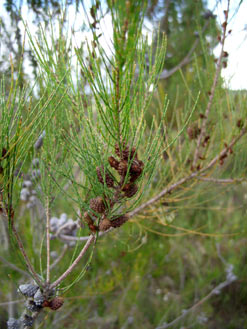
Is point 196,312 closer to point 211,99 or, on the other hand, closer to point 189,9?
point 211,99

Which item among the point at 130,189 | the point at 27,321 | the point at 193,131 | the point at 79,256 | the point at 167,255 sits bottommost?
the point at 167,255

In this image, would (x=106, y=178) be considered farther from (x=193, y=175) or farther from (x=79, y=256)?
(x=193, y=175)

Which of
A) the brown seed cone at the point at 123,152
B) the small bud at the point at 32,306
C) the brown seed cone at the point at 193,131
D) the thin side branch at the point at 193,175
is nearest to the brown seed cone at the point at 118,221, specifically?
the brown seed cone at the point at 123,152

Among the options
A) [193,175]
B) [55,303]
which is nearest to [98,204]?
[55,303]

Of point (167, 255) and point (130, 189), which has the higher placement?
point (130, 189)

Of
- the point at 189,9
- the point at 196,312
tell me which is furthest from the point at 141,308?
the point at 189,9

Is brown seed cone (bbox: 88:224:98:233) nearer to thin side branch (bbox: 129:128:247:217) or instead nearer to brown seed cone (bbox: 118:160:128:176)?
brown seed cone (bbox: 118:160:128:176)

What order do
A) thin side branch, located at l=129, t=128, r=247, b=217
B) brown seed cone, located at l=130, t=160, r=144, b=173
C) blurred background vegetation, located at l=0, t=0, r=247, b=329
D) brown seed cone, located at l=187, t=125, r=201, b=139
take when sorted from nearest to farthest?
brown seed cone, located at l=130, t=160, r=144, b=173 → thin side branch, located at l=129, t=128, r=247, b=217 → brown seed cone, located at l=187, t=125, r=201, b=139 → blurred background vegetation, located at l=0, t=0, r=247, b=329

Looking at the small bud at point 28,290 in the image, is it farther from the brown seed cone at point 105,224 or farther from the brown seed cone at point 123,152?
the brown seed cone at point 123,152

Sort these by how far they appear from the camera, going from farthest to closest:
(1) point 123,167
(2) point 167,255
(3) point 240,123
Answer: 1. (2) point 167,255
2. (3) point 240,123
3. (1) point 123,167

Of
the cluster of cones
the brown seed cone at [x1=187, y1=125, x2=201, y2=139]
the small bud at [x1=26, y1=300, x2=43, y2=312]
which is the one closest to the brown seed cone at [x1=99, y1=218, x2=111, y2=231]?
the cluster of cones
